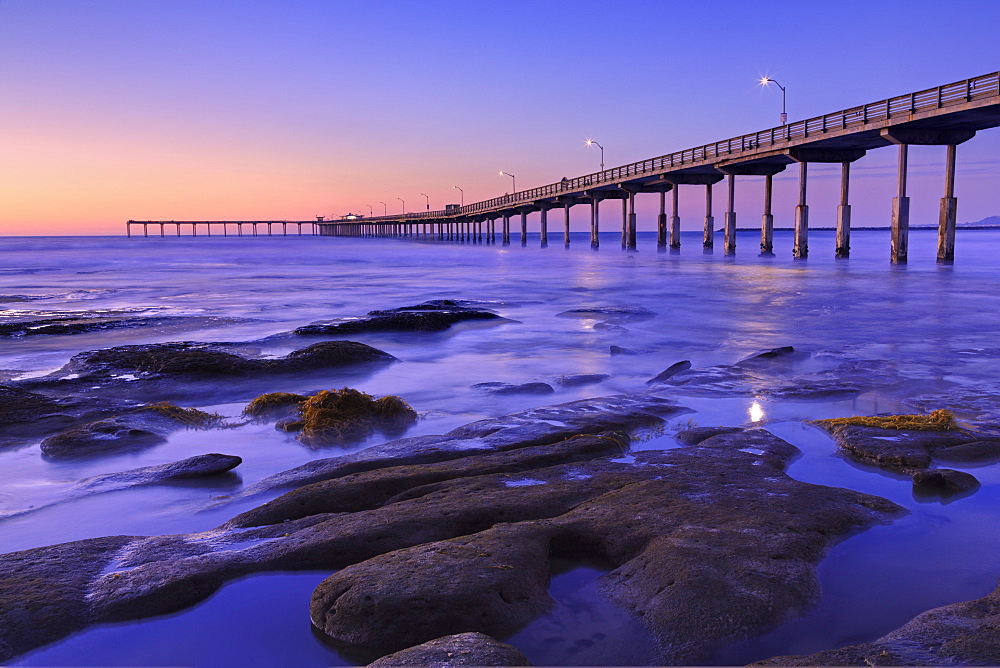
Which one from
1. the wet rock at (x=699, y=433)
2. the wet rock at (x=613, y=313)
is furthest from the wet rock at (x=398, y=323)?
the wet rock at (x=699, y=433)

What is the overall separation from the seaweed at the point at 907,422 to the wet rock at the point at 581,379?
302cm

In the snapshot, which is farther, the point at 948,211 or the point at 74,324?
the point at 948,211

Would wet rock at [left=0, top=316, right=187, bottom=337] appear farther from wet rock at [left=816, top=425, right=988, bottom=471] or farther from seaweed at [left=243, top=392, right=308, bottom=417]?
wet rock at [left=816, top=425, right=988, bottom=471]

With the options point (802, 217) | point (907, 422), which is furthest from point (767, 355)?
point (802, 217)

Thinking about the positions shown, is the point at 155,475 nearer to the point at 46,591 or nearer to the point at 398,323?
the point at 46,591

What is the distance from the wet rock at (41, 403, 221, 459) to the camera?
613cm

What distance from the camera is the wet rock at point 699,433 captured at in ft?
20.0

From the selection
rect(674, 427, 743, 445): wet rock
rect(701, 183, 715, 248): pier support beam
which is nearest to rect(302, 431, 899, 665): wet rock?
rect(674, 427, 743, 445): wet rock

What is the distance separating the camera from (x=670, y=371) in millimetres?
9469

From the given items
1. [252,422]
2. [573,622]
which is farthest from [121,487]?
[573,622]

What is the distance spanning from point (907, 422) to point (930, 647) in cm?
388

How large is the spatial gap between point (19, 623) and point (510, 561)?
2075mm

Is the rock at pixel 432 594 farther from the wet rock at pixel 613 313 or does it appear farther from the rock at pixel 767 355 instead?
the wet rock at pixel 613 313

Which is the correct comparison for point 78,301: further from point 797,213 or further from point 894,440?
point 797,213
